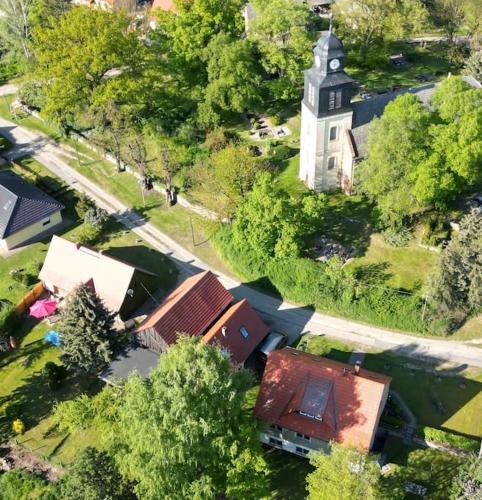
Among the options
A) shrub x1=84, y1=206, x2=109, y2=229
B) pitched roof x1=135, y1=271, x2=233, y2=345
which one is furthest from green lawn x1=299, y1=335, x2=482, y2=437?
shrub x1=84, y1=206, x2=109, y2=229

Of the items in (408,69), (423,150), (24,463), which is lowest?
(24,463)

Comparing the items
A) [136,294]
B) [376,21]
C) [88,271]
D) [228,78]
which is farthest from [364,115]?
[88,271]

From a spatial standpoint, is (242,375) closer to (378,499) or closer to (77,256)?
(378,499)

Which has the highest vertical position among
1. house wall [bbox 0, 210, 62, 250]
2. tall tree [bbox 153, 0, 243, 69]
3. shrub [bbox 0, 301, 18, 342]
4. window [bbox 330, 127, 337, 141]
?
tall tree [bbox 153, 0, 243, 69]

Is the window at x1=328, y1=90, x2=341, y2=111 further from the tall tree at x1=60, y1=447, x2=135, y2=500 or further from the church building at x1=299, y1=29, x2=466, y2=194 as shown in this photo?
the tall tree at x1=60, y1=447, x2=135, y2=500

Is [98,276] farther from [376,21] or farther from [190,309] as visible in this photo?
[376,21]

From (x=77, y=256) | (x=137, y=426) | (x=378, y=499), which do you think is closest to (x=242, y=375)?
(x=137, y=426)

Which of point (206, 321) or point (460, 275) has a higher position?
point (460, 275)
